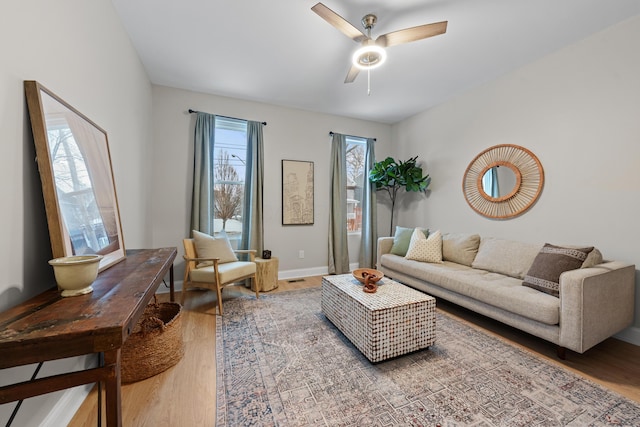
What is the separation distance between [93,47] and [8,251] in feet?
4.78

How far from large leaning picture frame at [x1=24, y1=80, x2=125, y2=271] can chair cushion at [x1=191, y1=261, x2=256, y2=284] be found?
1031 mm

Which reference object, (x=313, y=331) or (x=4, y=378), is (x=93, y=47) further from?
(x=313, y=331)

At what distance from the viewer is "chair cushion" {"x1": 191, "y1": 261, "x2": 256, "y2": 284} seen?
2.73 meters

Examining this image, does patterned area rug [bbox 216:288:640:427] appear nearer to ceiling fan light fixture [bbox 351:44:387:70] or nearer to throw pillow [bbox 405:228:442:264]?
throw pillow [bbox 405:228:442:264]

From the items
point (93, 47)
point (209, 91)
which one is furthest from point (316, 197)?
point (93, 47)

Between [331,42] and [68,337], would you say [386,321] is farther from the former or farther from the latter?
[331,42]

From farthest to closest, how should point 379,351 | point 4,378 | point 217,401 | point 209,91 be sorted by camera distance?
point 209,91 → point 379,351 → point 217,401 → point 4,378

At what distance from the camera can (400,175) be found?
4168mm

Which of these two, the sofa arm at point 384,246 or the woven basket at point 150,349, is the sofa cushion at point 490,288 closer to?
the sofa arm at point 384,246

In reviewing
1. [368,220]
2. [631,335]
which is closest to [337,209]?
[368,220]

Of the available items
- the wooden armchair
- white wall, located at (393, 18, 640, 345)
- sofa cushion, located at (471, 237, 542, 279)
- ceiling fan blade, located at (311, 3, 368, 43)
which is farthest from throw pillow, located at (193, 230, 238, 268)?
white wall, located at (393, 18, 640, 345)

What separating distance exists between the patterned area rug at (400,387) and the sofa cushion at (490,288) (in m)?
0.33

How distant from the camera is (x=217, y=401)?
4.84ft

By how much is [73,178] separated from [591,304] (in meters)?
3.33
